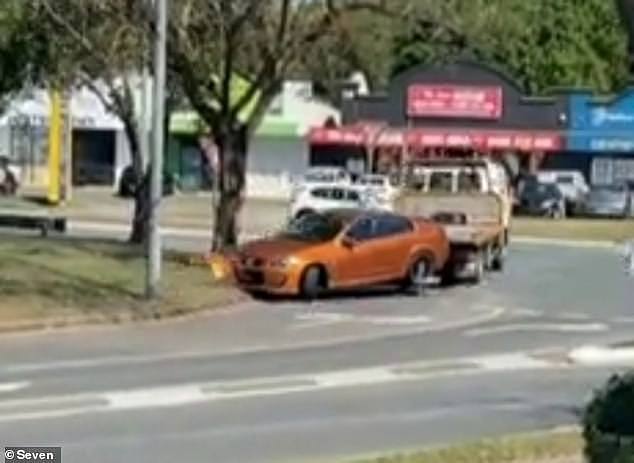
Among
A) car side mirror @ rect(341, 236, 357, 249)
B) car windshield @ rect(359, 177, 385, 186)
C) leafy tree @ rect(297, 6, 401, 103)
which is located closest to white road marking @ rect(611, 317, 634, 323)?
car side mirror @ rect(341, 236, 357, 249)

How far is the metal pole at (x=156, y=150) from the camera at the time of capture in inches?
1092

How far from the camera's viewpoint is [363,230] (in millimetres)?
33000

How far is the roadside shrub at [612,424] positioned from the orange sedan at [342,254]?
22.0 metres

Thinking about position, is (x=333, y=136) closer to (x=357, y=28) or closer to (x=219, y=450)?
(x=357, y=28)

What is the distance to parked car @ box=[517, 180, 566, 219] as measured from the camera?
66.5 metres

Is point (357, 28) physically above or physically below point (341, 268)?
above

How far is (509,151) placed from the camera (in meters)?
75.8

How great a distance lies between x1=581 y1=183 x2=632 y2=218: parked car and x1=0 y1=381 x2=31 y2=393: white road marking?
4829 centimetres

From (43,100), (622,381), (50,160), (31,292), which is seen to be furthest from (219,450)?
(43,100)

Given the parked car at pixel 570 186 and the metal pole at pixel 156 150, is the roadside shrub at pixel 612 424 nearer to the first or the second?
the metal pole at pixel 156 150

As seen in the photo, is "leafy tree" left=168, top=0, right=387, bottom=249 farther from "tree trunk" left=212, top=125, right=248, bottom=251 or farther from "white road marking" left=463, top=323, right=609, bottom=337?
"white road marking" left=463, top=323, right=609, bottom=337

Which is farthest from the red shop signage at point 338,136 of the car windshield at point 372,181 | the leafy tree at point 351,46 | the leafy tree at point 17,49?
the leafy tree at point 351,46

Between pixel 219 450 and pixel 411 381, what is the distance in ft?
19.1

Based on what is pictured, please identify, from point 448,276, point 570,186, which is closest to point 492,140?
point 570,186
